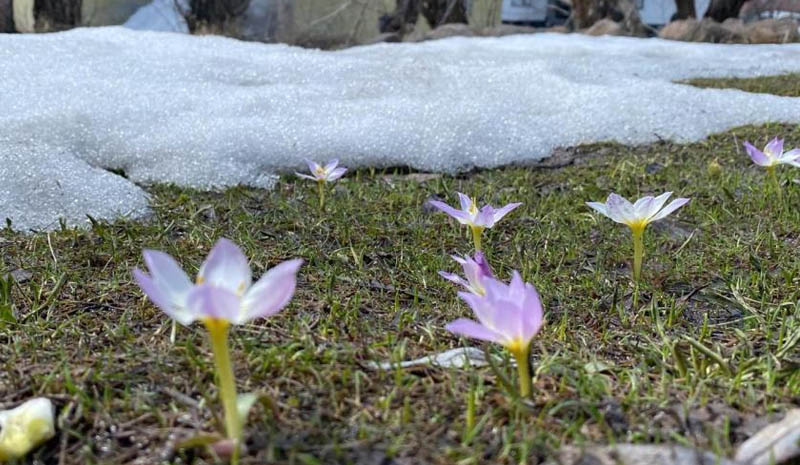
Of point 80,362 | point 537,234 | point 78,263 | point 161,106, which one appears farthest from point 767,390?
point 161,106

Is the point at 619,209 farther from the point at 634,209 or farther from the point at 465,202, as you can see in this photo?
the point at 465,202

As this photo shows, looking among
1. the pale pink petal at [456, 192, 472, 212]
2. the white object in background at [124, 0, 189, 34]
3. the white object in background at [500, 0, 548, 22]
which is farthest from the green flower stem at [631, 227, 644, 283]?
the white object in background at [500, 0, 548, 22]

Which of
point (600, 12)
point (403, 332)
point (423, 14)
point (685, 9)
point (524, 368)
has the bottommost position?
point (403, 332)

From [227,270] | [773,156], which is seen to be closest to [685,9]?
[773,156]

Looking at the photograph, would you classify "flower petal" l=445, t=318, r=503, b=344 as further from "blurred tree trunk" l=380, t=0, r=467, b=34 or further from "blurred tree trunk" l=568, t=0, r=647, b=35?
"blurred tree trunk" l=568, t=0, r=647, b=35

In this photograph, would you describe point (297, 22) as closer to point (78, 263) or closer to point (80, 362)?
point (78, 263)

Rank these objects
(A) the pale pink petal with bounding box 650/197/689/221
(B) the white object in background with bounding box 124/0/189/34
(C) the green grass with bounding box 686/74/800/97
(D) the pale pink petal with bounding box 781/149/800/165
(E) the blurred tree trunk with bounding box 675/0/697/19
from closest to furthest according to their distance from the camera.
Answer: (A) the pale pink petal with bounding box 650/197/689/221 < (D) the pale pink petal with bounding box 781/149/800/165 < (C) the green grass with bounding box 686/74/800/97 < (B) the white object in background with bounding box 124/0/189/34 < (E) the blurred tree trunk with bounding box 675/0/697/19
